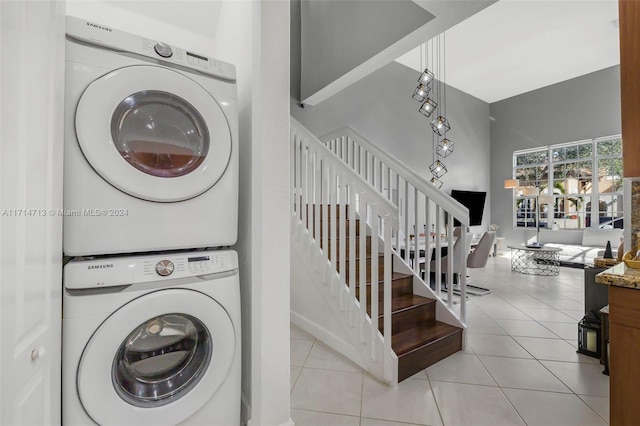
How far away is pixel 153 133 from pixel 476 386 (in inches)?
90.4

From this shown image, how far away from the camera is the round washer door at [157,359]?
1.07m

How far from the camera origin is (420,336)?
2.25 m

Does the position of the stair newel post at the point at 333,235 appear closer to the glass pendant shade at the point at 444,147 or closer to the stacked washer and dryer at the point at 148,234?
the stacked washer and dryer at the point at 148,234

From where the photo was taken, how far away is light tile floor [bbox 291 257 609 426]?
1.63 m

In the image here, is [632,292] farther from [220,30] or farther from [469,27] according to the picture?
[469,27]

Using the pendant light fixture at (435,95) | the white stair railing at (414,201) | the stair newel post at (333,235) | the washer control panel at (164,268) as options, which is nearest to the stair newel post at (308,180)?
the stair newel post at (333,235)

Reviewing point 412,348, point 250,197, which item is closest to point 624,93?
point 412,348

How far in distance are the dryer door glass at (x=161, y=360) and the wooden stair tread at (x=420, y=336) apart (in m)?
1.29

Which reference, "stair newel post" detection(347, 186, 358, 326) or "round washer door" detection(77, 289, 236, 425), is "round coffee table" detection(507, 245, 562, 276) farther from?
"round washer door" detection(77, 289, 236, 425)

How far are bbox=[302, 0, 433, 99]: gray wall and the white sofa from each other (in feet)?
17.7

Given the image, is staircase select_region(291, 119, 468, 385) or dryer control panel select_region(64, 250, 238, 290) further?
staircase select_region(291, 119, 468, 385)

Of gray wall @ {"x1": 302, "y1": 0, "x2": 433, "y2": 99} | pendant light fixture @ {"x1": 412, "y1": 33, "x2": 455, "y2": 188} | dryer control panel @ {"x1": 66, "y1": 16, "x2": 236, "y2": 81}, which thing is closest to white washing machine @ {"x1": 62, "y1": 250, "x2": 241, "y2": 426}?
dryer control panel @ {"x1": 66, "y1": 16, "x2": 236, "y2": 81}

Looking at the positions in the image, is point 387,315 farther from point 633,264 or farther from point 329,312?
point 633,264

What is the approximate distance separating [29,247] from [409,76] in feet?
22.0
